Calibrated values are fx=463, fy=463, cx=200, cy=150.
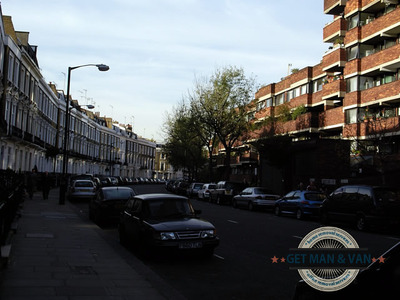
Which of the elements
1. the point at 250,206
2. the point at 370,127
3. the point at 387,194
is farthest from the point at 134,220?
the point at 370,127

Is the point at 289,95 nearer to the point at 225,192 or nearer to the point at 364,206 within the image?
the point at 225,192

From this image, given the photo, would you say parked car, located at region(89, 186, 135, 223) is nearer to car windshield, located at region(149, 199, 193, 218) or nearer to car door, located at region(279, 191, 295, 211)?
car windshield, located at region(149, 199, 193, 218)

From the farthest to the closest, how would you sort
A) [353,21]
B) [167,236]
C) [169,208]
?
[353,21], [169,208], [167,236]

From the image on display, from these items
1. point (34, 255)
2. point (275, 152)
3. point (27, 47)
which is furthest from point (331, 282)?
Result: point (27, 47)

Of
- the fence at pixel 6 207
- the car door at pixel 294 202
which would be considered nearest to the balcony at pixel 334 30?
the car door at pixel 294 202

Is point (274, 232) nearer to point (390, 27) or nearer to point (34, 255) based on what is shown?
point (34, 255)

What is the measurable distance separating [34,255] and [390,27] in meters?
30.2

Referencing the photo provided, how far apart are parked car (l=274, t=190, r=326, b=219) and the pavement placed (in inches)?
523

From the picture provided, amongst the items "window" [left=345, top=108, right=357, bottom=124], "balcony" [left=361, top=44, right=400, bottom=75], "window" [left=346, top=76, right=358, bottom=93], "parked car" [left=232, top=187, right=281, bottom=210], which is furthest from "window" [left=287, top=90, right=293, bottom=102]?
"parked car" [left=232, top=187, right=281, bottom=210]

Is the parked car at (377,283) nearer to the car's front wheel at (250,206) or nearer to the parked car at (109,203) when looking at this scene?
the parked car at (109,203)

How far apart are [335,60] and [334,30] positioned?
11.5 ft

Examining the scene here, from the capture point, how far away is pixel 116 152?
379 feet

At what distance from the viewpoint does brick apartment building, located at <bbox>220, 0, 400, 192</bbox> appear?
31.6 m

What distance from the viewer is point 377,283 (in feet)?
11.8
